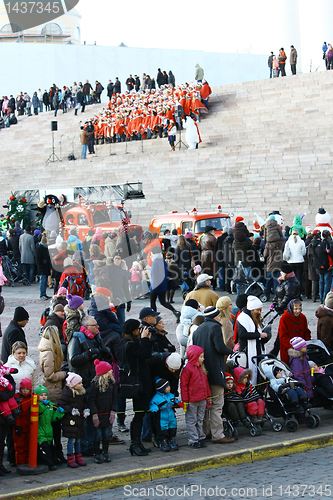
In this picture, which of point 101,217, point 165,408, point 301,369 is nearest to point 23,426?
point 165,408

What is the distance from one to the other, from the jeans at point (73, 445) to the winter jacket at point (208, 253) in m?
10.8

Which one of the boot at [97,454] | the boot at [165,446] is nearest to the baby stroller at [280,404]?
the boot at [165,446]

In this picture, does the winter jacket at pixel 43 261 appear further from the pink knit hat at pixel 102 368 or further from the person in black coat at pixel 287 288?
the pink knit hat at pixel 102 368

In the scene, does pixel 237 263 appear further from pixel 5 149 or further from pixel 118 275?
pixel 5 149

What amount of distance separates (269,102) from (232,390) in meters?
24.8

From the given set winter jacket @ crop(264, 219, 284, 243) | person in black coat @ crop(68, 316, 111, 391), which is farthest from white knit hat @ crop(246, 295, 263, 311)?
winter jacket @ crop(264, 219, 284, 243)

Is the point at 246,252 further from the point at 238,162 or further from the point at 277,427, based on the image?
the point at 238,162

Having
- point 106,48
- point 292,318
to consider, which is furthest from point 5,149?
point 292,318

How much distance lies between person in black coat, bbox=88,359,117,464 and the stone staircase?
670 inches

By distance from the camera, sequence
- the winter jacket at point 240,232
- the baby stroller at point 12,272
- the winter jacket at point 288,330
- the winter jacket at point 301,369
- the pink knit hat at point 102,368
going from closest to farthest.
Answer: the pink knit hat at point 102,368 < the winter jacket at point 301,369 < the winter jacket at point 288,330 < the winter jacket at point 240,232 < the baby stroller at point 12,272

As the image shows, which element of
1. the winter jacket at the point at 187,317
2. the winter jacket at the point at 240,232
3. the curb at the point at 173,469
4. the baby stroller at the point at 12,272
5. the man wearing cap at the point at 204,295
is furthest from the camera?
the baby stroller at the point at 12,272

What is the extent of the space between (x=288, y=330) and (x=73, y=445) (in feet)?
11.1

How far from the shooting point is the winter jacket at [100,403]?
22.3 feet

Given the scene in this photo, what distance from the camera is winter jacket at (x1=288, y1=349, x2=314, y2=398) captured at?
8.05 metres
